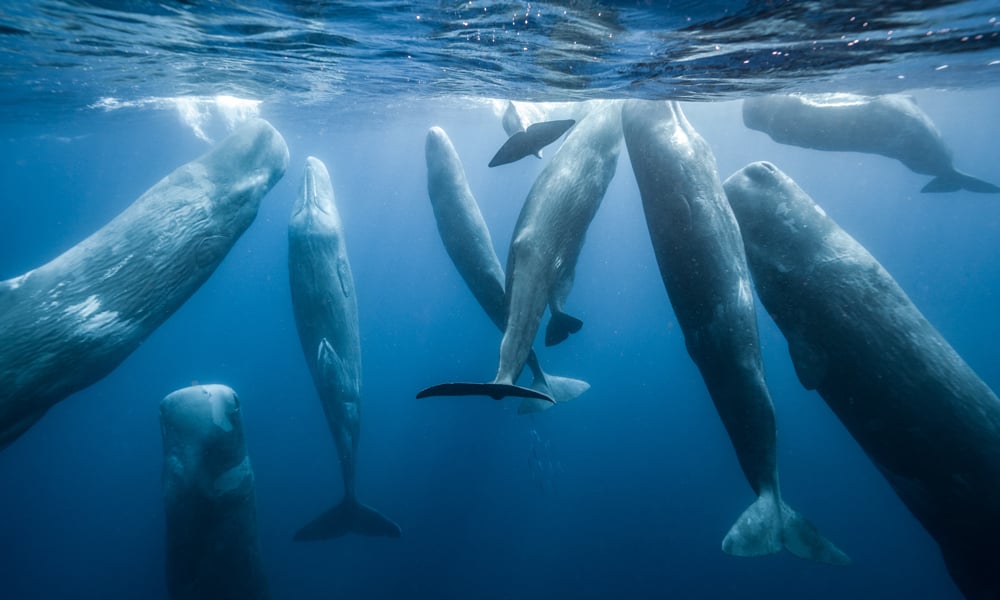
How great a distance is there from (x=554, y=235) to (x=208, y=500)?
627cm

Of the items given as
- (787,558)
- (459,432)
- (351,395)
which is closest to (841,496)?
(787,558)

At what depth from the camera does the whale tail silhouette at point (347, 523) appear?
1005cm

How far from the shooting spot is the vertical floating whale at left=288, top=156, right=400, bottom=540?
28.7 feet

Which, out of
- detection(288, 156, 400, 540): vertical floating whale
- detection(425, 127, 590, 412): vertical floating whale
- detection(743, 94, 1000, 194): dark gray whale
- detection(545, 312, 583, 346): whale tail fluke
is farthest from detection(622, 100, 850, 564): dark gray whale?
detection(743, 94, 1000, 194): dark gray whale

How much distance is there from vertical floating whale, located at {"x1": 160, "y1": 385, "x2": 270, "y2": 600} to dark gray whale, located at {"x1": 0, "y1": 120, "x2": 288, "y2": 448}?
51.8 inches

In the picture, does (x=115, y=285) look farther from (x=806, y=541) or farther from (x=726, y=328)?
(x=806, y=541)

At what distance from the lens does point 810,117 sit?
1049 cm

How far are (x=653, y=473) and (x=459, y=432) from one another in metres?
11.6

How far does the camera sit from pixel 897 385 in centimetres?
532

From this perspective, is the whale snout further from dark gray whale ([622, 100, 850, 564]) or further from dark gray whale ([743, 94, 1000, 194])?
dark gray whale ([743, 94, 1000, 194])

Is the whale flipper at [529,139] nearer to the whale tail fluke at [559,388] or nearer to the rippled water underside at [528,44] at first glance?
the rippled water underside at [528,44]

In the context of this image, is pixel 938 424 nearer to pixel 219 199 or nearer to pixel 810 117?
pixel 810 117

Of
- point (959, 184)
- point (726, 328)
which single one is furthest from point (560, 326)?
point (959, 184)

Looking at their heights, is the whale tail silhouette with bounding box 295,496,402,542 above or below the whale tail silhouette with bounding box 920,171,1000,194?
below
